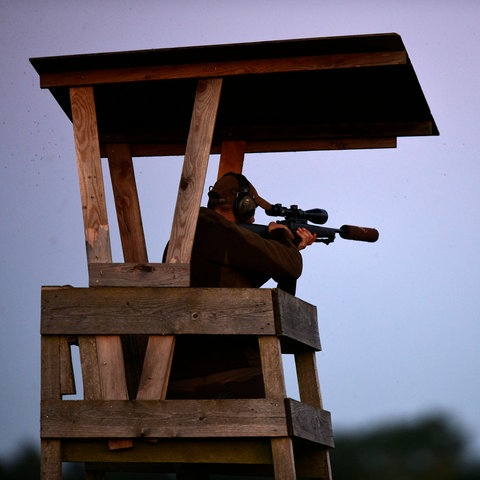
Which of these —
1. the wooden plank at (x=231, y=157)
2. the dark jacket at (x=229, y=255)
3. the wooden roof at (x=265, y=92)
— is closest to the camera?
the wooden roof at (x=265, y=92)

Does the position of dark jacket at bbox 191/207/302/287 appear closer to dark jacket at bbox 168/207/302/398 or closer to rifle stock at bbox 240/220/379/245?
dark jacket at bbox 168/207/302/398

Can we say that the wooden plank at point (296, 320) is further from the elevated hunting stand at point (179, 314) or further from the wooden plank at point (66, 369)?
the wooden plank at point (66, 369)

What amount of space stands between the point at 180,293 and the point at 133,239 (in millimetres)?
1459

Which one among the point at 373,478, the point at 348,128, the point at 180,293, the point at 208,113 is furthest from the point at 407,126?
the point at 373,478

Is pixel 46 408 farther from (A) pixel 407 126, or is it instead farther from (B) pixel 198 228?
(A) pixel 407 126

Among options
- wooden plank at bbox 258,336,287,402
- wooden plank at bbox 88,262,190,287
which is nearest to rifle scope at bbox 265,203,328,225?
wooden plank at bbox 88,262,190,287

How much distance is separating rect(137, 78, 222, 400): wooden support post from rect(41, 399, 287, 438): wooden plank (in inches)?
4.5

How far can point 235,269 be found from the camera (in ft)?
25.9

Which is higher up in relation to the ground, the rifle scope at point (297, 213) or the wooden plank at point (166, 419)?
the rifle scope at point (297, 213)

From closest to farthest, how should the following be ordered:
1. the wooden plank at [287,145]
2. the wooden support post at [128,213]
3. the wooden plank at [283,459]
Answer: the wooden plank at [283,459]
the wooden support post at [128,213]
the wooden plank at [287,145]

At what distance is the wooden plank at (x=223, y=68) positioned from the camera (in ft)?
24.8

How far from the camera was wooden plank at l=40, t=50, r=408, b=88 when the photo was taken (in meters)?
7.57

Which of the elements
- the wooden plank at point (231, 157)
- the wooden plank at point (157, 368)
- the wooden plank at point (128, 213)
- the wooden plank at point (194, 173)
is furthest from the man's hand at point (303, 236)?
the wooden plank at point (157, 368)

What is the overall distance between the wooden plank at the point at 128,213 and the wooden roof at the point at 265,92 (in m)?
0.30
